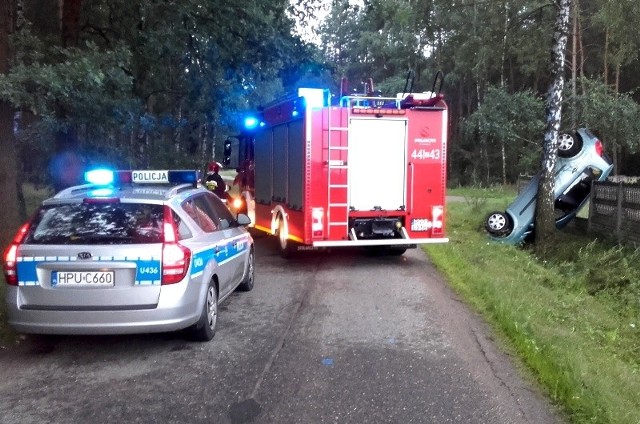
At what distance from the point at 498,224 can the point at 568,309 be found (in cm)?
643

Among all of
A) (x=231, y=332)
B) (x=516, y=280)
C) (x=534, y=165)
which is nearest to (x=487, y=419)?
(x=231, y=332)

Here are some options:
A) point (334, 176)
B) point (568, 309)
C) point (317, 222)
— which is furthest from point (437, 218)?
point (568, 309)

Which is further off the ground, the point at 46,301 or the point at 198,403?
the point at 46,301

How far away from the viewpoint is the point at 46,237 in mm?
5930

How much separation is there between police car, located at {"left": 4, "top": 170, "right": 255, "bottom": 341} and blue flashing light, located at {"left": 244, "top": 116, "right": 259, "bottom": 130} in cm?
774

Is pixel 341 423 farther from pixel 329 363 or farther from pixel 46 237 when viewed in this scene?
pixel 46 237

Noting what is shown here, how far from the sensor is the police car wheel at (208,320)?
644 cm

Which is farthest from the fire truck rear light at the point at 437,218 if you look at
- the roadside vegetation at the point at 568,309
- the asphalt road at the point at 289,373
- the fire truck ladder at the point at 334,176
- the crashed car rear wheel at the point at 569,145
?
the crashed car rear wheel at the point at 569,145

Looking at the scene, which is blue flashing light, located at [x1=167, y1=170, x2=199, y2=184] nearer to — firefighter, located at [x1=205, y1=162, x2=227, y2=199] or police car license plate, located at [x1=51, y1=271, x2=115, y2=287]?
police car license plate, located at [x1=51, y1=271, x2=115, y2=287]

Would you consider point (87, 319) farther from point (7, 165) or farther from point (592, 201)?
point (592, 201)

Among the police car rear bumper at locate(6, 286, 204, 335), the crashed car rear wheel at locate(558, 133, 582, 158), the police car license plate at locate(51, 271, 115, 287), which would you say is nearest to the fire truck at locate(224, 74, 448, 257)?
the police car rear bumper at locate(6, 286, 204, 335)

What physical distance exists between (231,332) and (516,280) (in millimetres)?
5575

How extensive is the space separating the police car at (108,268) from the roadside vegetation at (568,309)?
3.26m

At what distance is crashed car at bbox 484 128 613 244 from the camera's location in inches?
615
